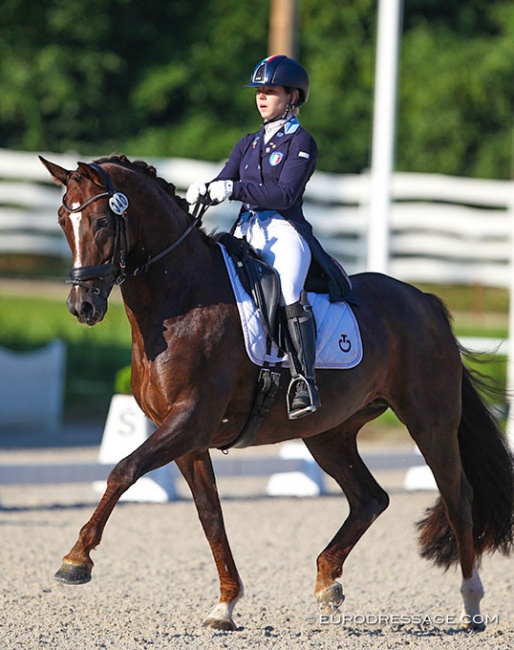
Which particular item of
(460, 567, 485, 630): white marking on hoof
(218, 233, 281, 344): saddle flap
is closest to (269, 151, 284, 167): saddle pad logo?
(218, 233, 281, 344): saddle flap

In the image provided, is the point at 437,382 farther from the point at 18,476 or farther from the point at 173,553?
the point at 18,476

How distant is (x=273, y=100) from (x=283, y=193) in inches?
20.9

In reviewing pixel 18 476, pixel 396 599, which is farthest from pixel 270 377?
pixel 18 476

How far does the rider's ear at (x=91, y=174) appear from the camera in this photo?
5316 millimetres

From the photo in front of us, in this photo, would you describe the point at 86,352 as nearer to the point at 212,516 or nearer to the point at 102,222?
the point at 212,516

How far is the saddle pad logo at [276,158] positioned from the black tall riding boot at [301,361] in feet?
2.32

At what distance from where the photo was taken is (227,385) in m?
5.71

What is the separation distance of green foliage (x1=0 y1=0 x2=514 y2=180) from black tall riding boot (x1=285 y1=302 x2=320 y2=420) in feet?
58.7

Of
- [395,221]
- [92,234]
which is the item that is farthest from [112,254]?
[395,221]

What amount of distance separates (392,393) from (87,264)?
7.10ft

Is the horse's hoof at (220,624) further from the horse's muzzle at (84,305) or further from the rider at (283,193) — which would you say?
the horse's muzzle at (84,305)

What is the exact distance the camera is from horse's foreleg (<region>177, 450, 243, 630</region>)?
6039 mm

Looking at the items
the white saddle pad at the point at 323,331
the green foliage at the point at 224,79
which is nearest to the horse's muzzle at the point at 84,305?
the white saddle pad at the point at 323,331

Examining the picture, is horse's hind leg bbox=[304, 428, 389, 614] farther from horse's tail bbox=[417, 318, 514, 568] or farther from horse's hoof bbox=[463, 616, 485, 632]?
horse's hoof bbox=[463, 616, 485, 632]
